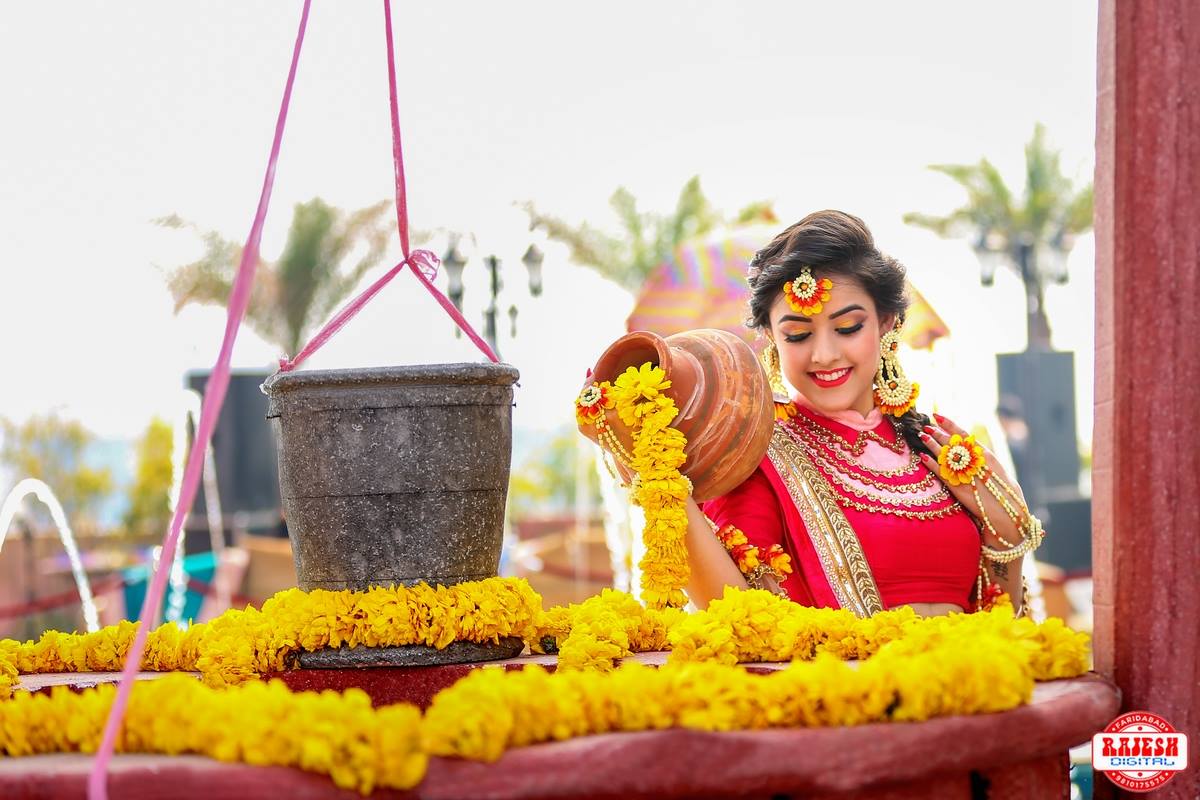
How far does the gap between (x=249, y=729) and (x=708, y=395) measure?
1310 mm

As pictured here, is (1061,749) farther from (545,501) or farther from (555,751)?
(545,501)

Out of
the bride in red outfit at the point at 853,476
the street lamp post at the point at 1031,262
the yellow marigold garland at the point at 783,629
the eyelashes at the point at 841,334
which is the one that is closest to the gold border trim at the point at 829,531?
the bride in red outfit at the point at 853,476

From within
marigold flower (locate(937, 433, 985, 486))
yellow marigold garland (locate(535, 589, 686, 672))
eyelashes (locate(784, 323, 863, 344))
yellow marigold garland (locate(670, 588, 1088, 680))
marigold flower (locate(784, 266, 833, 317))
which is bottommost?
yellow marigold garland (locate(535, 589, 686, 672))

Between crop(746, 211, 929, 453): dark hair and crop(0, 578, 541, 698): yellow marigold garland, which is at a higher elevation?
crop(746, 211, 929, 453): dark hair

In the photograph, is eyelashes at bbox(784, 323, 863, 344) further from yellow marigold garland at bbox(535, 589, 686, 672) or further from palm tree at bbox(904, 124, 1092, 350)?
palm tree at bbox(904, 124, 1092, 350)

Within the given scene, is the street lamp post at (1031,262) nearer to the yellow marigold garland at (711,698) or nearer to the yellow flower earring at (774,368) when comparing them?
the yellow flower earring at (774,368)

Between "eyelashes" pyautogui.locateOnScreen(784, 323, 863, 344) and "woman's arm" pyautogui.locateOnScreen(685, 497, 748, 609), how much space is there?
0.50 metres

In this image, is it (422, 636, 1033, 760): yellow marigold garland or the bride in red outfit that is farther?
the bride in red outfit

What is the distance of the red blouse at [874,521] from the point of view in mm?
3076

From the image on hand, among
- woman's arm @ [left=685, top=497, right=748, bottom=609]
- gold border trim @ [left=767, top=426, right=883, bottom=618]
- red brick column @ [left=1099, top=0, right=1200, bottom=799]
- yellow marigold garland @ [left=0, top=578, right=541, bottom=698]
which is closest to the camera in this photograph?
red brick column @ [left=1099, top=0, right=1200, bottom=799]

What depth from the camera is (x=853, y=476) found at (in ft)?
10.5

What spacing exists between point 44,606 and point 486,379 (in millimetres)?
6792

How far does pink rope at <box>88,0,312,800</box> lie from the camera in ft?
5.64

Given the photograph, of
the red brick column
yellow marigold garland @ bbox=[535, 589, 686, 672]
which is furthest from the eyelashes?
the red brick column
